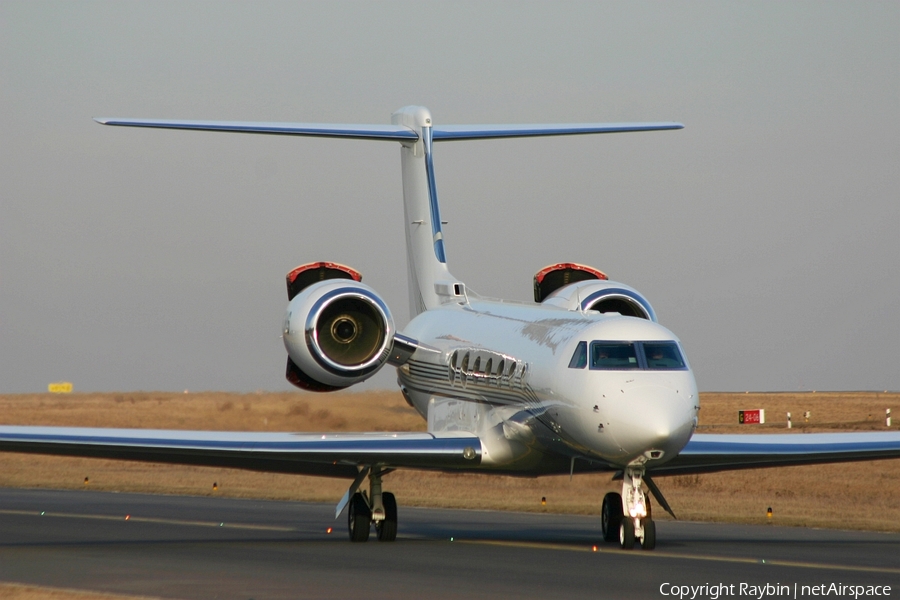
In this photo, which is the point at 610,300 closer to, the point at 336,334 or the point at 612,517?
the point at 612,517

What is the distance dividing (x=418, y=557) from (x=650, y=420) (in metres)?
3.55

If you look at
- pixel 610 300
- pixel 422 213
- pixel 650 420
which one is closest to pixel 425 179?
pixel 422 213

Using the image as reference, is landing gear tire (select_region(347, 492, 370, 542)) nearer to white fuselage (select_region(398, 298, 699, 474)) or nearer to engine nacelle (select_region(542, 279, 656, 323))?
white fuselage (select_region(398, 298, 699, 474))

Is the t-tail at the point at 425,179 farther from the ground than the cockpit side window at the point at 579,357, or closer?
farther from the ground

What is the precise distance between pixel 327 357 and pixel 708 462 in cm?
644

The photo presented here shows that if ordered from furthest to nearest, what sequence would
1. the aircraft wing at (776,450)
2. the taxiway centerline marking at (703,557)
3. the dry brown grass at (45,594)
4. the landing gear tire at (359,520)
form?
1. the landing gear tire at (359,520)
2. the aircraft wing at (776,450)
3. the taxiway centerline marking at (703,557)
4. the dry brown grass at (45,594)

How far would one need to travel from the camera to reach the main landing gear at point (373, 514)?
2000 centimetres

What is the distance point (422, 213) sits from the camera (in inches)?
1070

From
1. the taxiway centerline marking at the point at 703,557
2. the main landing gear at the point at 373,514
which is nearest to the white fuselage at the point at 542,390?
the taxiway centerline marking at the point at 703,557

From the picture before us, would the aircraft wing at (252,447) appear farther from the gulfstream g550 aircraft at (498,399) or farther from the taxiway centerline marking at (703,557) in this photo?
the taxiway centerline marking at (703,557)

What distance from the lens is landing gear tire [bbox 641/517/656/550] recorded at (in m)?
16.8

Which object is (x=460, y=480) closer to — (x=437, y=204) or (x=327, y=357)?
(x=437, y=204)

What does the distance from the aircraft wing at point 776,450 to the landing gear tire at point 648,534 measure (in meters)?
1.54

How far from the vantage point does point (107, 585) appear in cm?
1356
